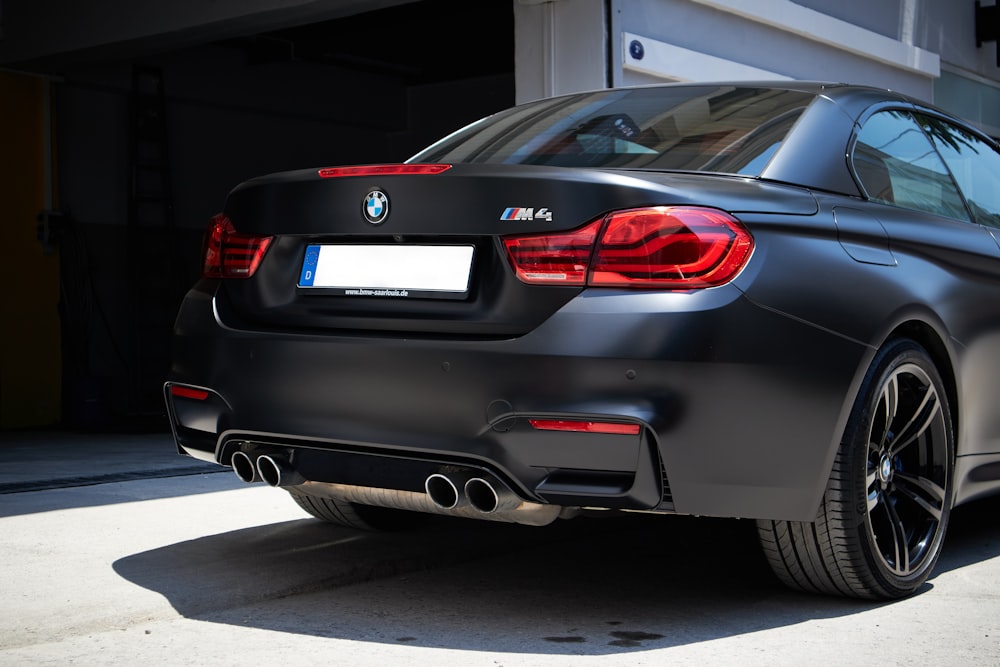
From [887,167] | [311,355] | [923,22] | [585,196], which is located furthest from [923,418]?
[923,22]

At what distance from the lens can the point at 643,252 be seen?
318cm

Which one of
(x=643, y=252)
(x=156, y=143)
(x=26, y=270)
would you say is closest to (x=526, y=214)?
(x=643, y=252)

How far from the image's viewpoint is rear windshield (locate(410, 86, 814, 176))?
3.63 meters

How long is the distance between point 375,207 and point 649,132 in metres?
0.87

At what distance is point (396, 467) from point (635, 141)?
1159 millimetres

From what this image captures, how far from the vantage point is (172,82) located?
1511cm

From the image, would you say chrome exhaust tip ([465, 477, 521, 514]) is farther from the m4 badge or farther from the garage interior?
the garage interior

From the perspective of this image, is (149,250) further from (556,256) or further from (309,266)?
(556,256)

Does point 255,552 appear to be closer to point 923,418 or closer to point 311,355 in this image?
point 311,355

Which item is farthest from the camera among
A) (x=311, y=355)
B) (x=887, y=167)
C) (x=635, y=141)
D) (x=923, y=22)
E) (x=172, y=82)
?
(x=172, y=82)

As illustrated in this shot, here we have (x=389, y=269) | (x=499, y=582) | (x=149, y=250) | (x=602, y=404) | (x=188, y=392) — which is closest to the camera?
(x=602, y=404)

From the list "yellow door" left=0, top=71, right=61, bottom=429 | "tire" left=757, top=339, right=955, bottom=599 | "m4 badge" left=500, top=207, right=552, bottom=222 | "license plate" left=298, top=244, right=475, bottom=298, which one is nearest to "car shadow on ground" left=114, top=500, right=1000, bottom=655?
"tire" left=757, top=339, right=955, bottom=599

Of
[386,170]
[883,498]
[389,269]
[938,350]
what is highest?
[386,170]

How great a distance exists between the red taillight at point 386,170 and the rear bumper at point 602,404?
44cm
